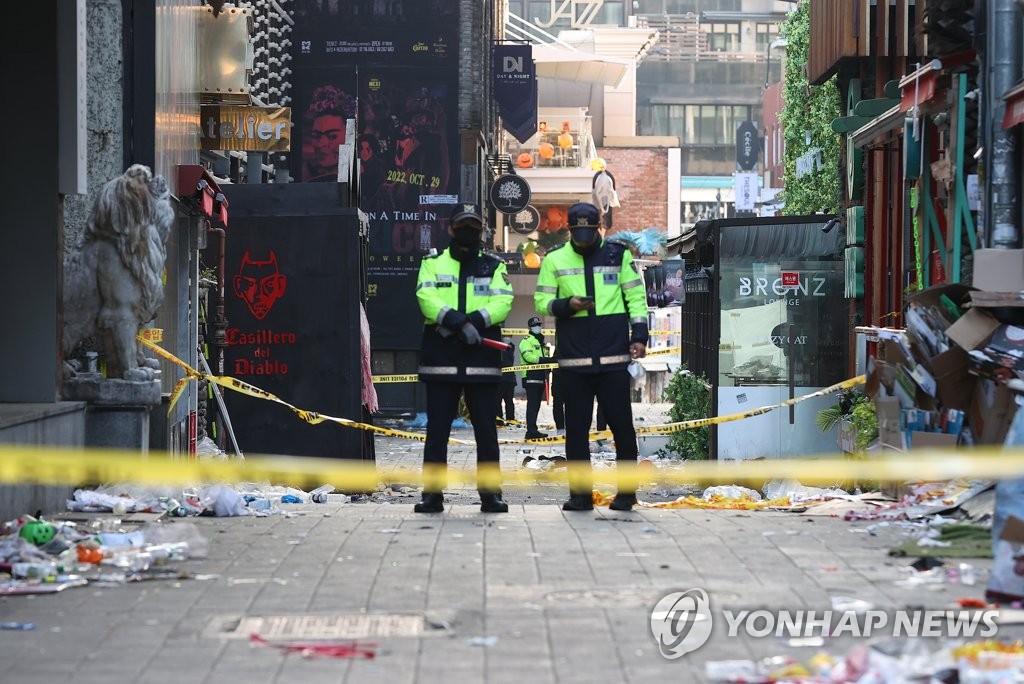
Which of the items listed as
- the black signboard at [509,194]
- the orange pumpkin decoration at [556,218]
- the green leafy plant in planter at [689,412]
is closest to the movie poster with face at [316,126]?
the black signboard at [509,194]

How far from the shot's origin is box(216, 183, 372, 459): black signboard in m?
17.4

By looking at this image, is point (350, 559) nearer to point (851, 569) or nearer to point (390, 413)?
point (851, 569)

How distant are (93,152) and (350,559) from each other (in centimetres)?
678

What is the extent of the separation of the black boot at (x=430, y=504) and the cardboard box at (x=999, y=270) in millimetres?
4366

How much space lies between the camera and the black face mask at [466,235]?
11.3m

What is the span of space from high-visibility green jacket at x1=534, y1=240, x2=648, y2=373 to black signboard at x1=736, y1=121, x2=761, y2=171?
67.9 metres

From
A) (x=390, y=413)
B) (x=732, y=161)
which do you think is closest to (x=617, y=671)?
(x=390, y=413)

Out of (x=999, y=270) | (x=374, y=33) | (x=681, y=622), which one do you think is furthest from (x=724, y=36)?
(x=681, y=622)

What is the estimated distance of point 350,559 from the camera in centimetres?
880

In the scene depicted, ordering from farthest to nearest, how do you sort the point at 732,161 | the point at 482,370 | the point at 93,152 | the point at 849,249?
the point at 732,161 < the point at 849,249 < the point at 93,152 < the point at 482,370

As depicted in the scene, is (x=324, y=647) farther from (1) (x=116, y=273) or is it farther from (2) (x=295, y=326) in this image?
(2) (x=295, y=326)

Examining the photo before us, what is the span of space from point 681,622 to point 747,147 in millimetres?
73315

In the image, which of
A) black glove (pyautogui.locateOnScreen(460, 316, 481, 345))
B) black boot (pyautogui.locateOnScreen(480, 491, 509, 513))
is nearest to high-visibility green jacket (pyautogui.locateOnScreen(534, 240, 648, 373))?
black glove (pyautogui.locateOnScreen(460, 316, 481, 345))

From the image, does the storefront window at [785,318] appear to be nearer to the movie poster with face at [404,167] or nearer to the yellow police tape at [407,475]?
the yellow police tape at [407,475]
